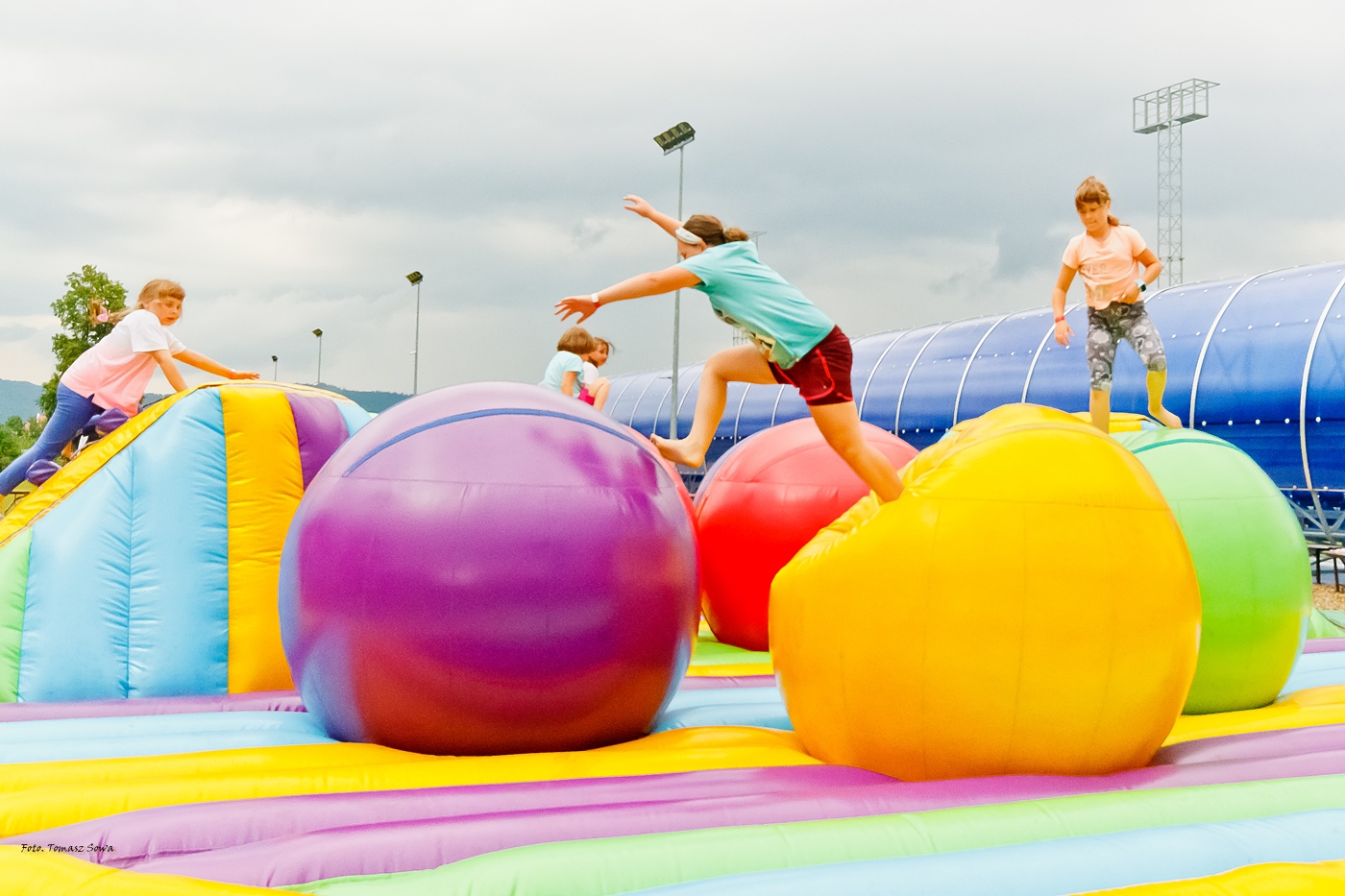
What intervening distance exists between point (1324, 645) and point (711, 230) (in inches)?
163

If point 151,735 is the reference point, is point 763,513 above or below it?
above

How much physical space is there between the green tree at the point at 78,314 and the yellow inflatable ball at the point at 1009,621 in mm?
30430

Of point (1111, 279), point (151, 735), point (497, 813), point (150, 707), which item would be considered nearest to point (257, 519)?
point (150, 707)

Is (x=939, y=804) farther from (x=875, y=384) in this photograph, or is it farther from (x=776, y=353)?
(x=875, y=384)

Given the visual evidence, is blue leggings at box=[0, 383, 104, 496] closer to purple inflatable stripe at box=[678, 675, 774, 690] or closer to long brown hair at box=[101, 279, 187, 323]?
long brown hair at box=[101, 279, 187, 323]

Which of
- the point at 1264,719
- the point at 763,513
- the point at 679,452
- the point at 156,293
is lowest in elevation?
the point at 1264,719

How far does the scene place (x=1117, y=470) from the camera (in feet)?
10.3

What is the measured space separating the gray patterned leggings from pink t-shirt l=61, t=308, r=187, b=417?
509 centimetres

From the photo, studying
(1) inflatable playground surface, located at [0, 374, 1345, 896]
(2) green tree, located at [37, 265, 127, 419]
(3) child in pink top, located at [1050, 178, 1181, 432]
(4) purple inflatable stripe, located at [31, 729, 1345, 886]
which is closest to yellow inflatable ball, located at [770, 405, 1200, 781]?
(1) inflatable playground surface, located at [0, 374, 1345, 896]

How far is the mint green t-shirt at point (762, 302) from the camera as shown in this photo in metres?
3.81

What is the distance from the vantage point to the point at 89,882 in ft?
6.50

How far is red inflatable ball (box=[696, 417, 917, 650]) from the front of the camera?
531 cm

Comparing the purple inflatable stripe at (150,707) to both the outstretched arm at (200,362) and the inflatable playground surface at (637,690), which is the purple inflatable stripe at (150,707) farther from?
the outstretched arm at (200,362)

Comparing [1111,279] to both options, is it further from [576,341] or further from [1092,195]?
[576,341]
